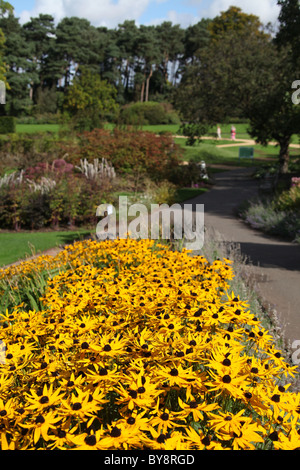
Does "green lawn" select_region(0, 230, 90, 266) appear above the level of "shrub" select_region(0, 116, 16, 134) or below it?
below

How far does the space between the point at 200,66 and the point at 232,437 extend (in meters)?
18.1

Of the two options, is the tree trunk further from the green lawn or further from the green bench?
the green lawn

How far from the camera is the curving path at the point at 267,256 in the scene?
4.95 meters

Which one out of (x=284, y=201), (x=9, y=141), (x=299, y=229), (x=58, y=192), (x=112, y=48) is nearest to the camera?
(x=299, y=229)

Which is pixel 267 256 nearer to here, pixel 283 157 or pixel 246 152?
pixel 283 157

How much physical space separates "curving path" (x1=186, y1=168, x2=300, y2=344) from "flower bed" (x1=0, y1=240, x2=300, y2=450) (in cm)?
196

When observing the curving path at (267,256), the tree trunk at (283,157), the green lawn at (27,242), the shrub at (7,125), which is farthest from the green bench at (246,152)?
the shrub at (7,125)

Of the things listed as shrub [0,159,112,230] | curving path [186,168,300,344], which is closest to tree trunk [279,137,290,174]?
curving path [186,168,300,344]

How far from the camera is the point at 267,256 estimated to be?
7441 millimetres

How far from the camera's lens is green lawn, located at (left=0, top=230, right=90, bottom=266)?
7.71 m

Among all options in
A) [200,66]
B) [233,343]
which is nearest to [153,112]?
[200,66]

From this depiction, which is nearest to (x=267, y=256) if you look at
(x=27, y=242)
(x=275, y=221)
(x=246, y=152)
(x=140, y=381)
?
(x=275, y=221)

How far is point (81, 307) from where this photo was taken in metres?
2.62
